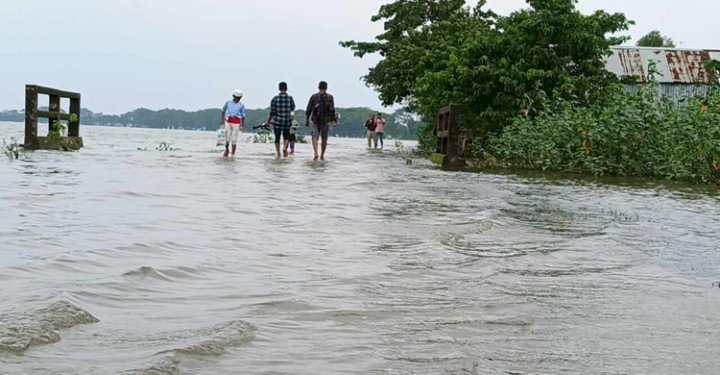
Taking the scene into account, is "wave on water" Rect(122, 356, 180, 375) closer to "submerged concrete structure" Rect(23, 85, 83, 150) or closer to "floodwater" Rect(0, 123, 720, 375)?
"floodwater" Rect(0, 123, 720, 375)

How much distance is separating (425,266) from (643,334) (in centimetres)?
182

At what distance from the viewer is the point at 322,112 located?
20.1 m

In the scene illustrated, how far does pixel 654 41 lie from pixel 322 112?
161ft

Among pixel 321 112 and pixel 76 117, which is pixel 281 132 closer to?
pixel 321 112

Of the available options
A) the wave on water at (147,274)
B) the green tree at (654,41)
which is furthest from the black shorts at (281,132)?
the green tree at (654,41)

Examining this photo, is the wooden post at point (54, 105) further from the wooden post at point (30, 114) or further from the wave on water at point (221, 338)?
the wave on water at point (221, 338)

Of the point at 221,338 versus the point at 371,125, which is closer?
the point at 221,338

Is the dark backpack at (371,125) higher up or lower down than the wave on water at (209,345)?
higher up

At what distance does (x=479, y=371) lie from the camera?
2.89m

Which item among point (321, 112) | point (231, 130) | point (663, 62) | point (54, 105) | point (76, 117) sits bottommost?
point (231, 130)

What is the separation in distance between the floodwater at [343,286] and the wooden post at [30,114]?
954 cm

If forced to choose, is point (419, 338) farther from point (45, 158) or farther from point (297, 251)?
point (45, 158)

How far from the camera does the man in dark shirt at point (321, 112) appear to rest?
65.6ft

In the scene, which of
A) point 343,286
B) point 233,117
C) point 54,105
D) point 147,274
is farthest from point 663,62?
point 147,274
